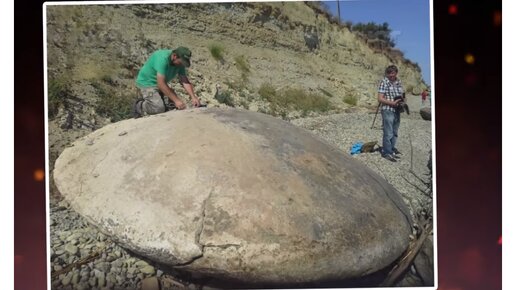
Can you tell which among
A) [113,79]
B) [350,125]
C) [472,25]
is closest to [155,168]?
[113,79]

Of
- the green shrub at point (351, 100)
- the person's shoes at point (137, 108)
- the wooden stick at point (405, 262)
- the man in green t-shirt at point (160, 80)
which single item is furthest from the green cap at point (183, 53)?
the wooden stick at point (405, 262)

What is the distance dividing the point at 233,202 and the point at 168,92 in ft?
3.71

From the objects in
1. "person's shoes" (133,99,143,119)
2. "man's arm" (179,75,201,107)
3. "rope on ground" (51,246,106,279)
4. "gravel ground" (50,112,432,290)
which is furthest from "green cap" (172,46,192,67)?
"rope on ground" (51,246,106,279)

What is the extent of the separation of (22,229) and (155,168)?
1172 mm

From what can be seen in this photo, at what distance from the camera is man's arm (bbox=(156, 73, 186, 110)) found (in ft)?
12.0

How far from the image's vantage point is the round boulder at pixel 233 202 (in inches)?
117

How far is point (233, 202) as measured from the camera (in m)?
3.04

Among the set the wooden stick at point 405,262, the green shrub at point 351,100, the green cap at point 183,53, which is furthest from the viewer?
the green shrub at point 351,100

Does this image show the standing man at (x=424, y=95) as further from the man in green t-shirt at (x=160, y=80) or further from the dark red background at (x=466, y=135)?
the man in green t-shirt at (x=160, y=80)

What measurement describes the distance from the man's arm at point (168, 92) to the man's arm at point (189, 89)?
9 cm

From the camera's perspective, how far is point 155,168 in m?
3.17

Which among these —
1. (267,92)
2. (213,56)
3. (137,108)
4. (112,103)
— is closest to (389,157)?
(267,92)

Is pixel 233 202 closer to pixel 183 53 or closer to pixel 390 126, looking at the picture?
pixel 183 53

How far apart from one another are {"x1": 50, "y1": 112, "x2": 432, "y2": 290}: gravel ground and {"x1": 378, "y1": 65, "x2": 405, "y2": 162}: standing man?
0.15ft
